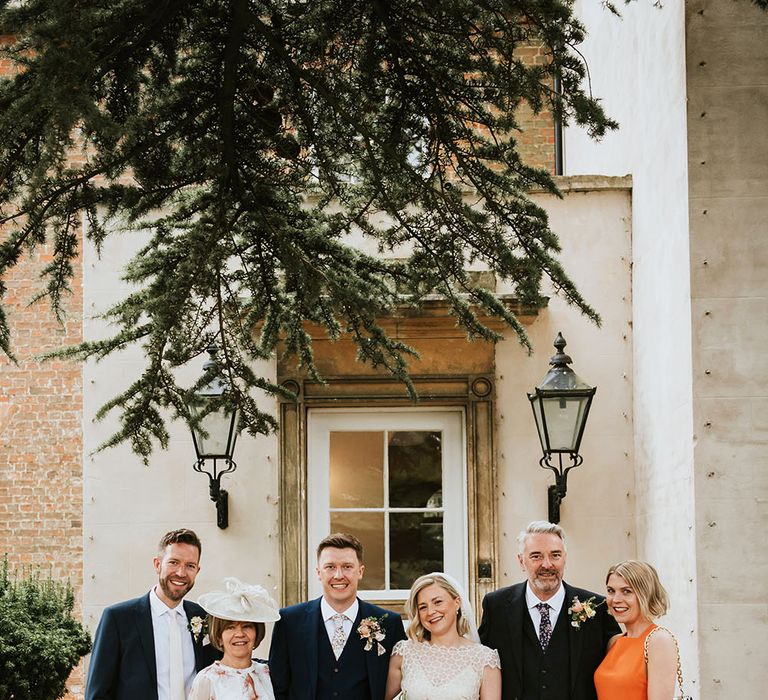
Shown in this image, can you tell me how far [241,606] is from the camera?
497cm

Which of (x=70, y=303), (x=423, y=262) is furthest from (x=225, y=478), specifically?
(x=70, y=303)

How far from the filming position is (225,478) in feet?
27.7

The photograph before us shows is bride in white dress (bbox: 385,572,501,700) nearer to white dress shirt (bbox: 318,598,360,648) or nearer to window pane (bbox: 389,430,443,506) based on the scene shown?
white dress shirt (bbox: 318,598,360,648)

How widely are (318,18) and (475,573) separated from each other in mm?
4127

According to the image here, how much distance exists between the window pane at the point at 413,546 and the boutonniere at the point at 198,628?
3297 mm

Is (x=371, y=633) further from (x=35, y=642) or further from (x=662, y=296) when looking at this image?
(x=662, y=296)

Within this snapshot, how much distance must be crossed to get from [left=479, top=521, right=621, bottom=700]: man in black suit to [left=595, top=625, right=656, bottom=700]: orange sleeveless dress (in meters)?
0.11

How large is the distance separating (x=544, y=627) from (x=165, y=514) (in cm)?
380

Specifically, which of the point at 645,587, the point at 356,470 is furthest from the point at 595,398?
the point at 645,587

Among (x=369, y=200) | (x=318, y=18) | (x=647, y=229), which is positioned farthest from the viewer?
(x=647, y=229)

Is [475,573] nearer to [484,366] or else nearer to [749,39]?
[484,366]

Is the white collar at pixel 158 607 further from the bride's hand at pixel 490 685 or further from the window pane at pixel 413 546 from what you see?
the window pane at pixel 413 546

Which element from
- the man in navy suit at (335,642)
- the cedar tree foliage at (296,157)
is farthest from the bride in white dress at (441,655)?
the cedar tree foliage at (296,157)

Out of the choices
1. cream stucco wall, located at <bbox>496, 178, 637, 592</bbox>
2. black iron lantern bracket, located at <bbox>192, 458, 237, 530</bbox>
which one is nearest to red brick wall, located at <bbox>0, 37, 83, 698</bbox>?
black iron lantern bracket, located at <bbox>192, 458, 237, 530</bbox>
